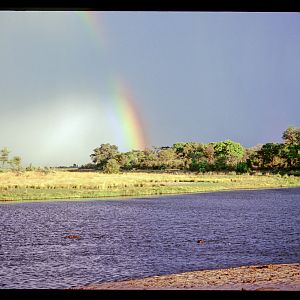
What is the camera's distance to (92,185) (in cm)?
2123

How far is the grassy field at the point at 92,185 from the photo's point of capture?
1834cm

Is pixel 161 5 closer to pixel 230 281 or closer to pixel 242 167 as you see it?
pixel 230 281

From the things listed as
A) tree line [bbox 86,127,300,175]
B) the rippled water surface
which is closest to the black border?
the rippled water surface

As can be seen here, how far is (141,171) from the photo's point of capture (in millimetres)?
31703

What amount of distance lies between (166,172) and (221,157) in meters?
5.05

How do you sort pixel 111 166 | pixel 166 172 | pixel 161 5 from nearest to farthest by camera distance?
pixel 161 5, pixel 111 166, pixel 166 172

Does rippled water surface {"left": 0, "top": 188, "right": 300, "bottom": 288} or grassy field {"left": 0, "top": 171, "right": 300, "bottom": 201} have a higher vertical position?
grassy field {"left": 0, "top": 171, "right": 300, "bottom": 201}

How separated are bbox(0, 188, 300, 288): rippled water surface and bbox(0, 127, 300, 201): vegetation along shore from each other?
4.24m

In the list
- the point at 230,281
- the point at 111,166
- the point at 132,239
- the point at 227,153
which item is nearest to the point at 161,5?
the point at 230,281

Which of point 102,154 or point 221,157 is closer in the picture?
point 102,154

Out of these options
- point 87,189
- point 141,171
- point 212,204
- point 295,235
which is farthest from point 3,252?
point 141,171

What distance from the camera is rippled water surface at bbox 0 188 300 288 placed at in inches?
247

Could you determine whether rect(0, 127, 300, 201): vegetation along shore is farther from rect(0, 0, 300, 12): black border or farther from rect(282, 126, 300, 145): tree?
rect(0, 0, 300, 12): black border
